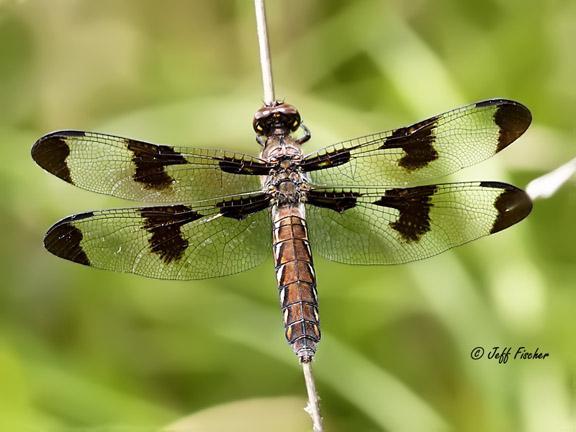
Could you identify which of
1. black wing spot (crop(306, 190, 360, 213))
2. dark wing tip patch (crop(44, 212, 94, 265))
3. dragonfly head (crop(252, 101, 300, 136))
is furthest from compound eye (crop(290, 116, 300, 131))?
dark wing tip patch (crop(44, 212, 94, 265))

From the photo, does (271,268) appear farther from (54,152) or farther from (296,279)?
(54,152)

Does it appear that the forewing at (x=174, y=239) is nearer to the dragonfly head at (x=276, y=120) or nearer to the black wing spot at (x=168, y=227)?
the black wing spot at (x=168, y=227)

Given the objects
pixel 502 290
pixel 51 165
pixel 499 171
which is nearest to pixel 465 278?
pixel 502 290

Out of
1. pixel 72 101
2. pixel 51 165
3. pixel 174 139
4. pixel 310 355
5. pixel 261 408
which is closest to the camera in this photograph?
pixel 310 355

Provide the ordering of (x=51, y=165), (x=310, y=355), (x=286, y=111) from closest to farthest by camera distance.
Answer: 1. (x=310, y=355)
2. (x=51, y=165)
3. (x=286, y=111)

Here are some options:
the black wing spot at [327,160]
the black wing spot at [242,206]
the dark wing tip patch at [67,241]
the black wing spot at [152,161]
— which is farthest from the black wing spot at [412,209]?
the dark wing tip patch at [67,241]

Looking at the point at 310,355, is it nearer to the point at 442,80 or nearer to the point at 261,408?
the point at 261,408

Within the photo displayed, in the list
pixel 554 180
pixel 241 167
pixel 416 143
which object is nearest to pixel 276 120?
pixel 241 167
